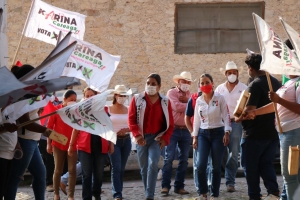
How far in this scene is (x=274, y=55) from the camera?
834cm

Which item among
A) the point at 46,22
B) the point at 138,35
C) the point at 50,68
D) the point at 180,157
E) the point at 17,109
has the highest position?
the point at 138,35

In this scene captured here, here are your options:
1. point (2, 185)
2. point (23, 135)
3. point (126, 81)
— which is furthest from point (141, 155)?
point (126, 81)

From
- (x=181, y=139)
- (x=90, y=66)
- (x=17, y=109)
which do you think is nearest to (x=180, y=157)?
(x=181, y=139)

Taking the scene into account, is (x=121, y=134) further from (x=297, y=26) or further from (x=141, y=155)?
(x=297, y=26)

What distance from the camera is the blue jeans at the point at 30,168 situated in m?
9.07

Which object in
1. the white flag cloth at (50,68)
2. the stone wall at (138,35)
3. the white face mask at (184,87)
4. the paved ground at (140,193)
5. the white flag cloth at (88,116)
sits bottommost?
the paved ground at (140,193)

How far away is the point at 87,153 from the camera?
441 inches

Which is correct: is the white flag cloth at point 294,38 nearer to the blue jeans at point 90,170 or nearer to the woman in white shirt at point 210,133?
the woman in white shirt at point 210,133

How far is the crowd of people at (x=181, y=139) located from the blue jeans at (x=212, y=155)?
0.05 ft

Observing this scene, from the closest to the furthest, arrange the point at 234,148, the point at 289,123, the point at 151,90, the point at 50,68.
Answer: the point at 50,68
the point at 289,123
the point at 151,90
the point at 234,148

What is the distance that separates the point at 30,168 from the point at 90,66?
2.62 metres

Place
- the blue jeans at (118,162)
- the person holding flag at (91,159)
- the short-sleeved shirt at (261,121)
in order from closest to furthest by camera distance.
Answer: the short-sleeved shirt at (261,121), the person holding flag at (91,159), the blue jeans at (118,162)

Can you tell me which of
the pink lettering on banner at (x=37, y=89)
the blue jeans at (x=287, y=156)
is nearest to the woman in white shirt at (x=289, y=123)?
the blue jeans at (x=287, y=156)

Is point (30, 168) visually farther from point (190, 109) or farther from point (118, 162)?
point (190, 109)
